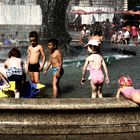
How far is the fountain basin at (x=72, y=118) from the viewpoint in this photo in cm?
695

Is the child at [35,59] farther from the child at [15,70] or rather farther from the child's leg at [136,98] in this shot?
the child's leg at [136,98]

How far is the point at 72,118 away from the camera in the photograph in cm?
706

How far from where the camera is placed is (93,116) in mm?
7090

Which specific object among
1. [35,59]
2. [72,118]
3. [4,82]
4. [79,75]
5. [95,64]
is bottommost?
[79,75]

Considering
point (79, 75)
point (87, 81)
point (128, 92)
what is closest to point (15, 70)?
point (128, 92)

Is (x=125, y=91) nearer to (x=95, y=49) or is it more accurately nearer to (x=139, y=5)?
(x=95, y=49)

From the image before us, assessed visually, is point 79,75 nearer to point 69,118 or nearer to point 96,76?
point 96,76

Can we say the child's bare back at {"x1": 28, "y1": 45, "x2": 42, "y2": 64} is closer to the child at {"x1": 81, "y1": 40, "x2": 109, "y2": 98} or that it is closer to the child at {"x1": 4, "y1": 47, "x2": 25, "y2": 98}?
the child at {"x1": 4, "y1": 47, "x2": 25, "y2": 98}

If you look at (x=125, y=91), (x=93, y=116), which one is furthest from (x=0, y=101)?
(x=125, y=91)

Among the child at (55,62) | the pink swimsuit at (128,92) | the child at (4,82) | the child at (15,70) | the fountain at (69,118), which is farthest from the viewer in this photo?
the child at (55,62)

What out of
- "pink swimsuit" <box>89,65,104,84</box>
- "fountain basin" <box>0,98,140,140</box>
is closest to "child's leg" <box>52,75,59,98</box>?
"pink swimsuit" <box>89,65,104,84</box>

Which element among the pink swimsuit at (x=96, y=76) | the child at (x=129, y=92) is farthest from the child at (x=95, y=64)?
the child at (x=129, y=92)

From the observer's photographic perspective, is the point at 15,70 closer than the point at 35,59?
Yes

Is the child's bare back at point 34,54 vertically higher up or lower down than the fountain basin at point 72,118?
higher up
